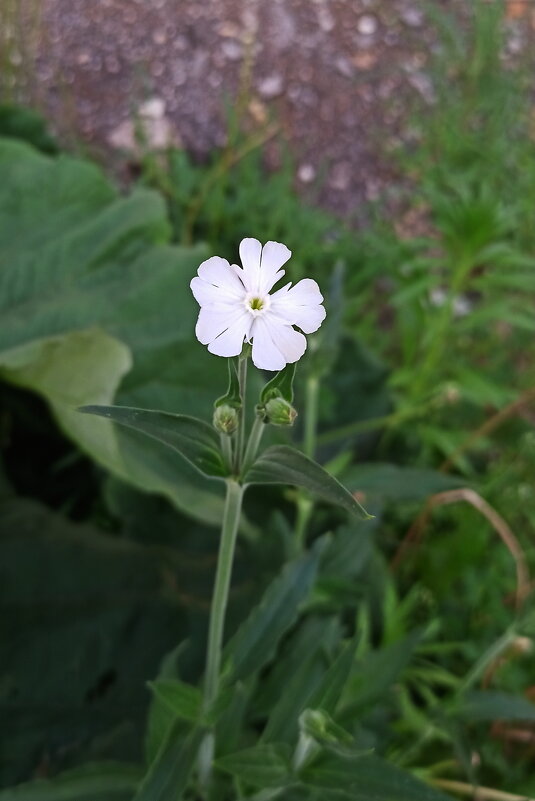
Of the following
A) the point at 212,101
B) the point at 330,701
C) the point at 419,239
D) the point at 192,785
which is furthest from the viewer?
the point at 212,101

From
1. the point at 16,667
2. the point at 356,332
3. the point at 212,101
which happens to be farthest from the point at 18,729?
the point at 212,101

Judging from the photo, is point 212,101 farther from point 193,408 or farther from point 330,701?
point 330,701

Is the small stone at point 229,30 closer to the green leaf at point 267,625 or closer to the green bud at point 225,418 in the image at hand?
the green leaf at point 267,625

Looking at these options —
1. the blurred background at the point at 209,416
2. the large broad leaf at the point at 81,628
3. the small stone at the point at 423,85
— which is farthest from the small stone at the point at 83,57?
the large broad leaf at the point at 81,628

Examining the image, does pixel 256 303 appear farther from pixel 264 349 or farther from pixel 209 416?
pixel 209 416

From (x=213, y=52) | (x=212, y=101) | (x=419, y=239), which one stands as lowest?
(x=419, y=239)

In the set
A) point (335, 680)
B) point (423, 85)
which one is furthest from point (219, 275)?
point (423, 85)

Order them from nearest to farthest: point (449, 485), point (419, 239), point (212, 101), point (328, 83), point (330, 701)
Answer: point (330, 701) → point (449, 485) → point (419, 239) → point (212, 101) → point (328, 83)
